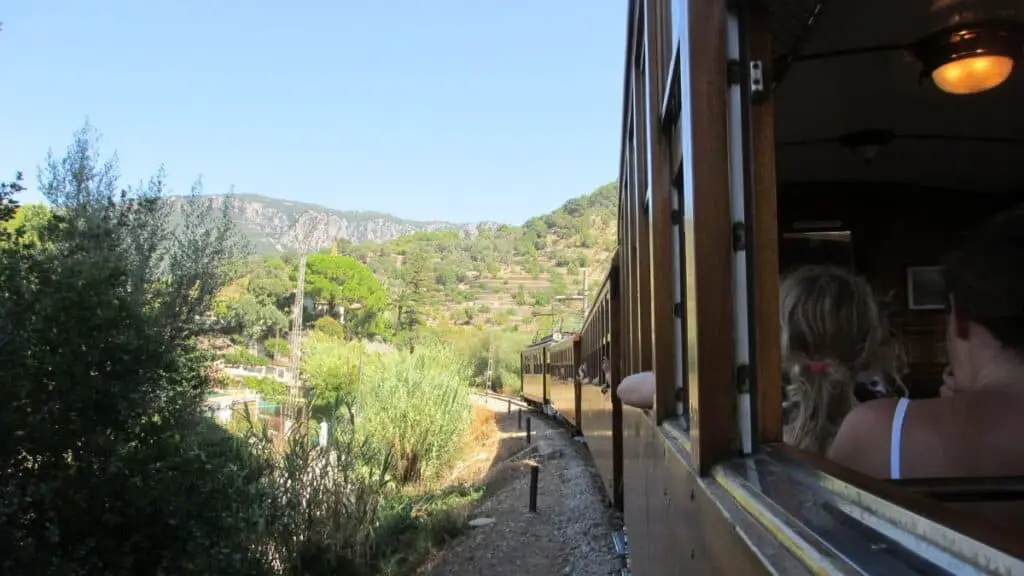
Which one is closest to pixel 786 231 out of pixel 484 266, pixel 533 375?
pixel 533 375

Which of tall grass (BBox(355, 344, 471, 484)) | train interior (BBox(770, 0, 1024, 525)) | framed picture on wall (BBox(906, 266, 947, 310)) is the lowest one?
tall grass (BBox(355, 344, 471, 484))

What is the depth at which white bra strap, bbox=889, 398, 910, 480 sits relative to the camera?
46.8 inches

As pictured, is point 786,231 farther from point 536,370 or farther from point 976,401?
point 536,370

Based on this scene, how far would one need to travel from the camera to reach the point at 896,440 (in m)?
1.21

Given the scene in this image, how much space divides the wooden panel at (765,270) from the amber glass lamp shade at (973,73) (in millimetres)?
1054

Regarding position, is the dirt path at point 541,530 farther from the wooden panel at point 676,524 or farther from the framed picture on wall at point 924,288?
the framed picture on wall at point 924,288

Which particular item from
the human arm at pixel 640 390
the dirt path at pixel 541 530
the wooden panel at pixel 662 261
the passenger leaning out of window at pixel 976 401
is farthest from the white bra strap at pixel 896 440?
the dirt path at pixel 541 530

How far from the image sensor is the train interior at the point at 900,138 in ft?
6.38

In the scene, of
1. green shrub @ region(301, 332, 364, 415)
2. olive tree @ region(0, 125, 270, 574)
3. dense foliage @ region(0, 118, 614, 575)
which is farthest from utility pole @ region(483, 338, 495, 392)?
olive tree @ region(0, 125, 270, 574)

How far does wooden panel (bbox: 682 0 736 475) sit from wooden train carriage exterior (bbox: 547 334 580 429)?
Answer: 36.2ft

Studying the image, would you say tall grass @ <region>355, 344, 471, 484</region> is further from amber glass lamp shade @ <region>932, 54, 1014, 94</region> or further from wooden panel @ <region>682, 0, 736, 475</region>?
wooden panel @ <region>682, 0, 736, 475</region>

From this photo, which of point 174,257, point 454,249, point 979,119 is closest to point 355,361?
point 174,257

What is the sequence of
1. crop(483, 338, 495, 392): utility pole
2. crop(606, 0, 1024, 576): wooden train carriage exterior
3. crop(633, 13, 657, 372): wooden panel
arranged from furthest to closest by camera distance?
1. crop(483, 338, 495, 392): utility pole
2. crop(633, 13, 657, 372): wooden panel
3. crop(606, 0, 1024, 576): wooden train carriage exterior

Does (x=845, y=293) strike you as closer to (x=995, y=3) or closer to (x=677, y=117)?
(x=677, y=117)
